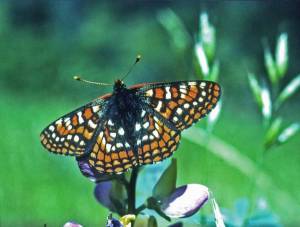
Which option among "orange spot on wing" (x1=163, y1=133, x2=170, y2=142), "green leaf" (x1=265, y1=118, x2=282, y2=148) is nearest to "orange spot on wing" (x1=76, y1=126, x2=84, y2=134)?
"orange spot on wing" (x1=163, y1=133, x2=170, y2=142)

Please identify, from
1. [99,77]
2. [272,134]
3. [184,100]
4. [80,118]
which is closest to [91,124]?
[80,118]

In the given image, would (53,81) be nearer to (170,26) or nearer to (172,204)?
(170,26)

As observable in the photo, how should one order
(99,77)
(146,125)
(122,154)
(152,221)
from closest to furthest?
(152,221), (122,154), (146,125), (99,77)

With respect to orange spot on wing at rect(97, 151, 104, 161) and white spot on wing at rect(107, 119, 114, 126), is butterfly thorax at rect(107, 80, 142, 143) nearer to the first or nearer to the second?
white spot on wing at rect(107, 119, 114, 126)

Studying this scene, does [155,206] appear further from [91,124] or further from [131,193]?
[91,124]

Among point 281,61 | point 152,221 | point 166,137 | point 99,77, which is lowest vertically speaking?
point 152,221

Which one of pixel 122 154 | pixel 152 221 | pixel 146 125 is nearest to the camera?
pixel 152 221

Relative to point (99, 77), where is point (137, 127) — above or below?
below

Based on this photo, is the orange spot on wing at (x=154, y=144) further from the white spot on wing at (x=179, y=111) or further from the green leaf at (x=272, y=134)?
the green leaf at (x=272, y=134)
